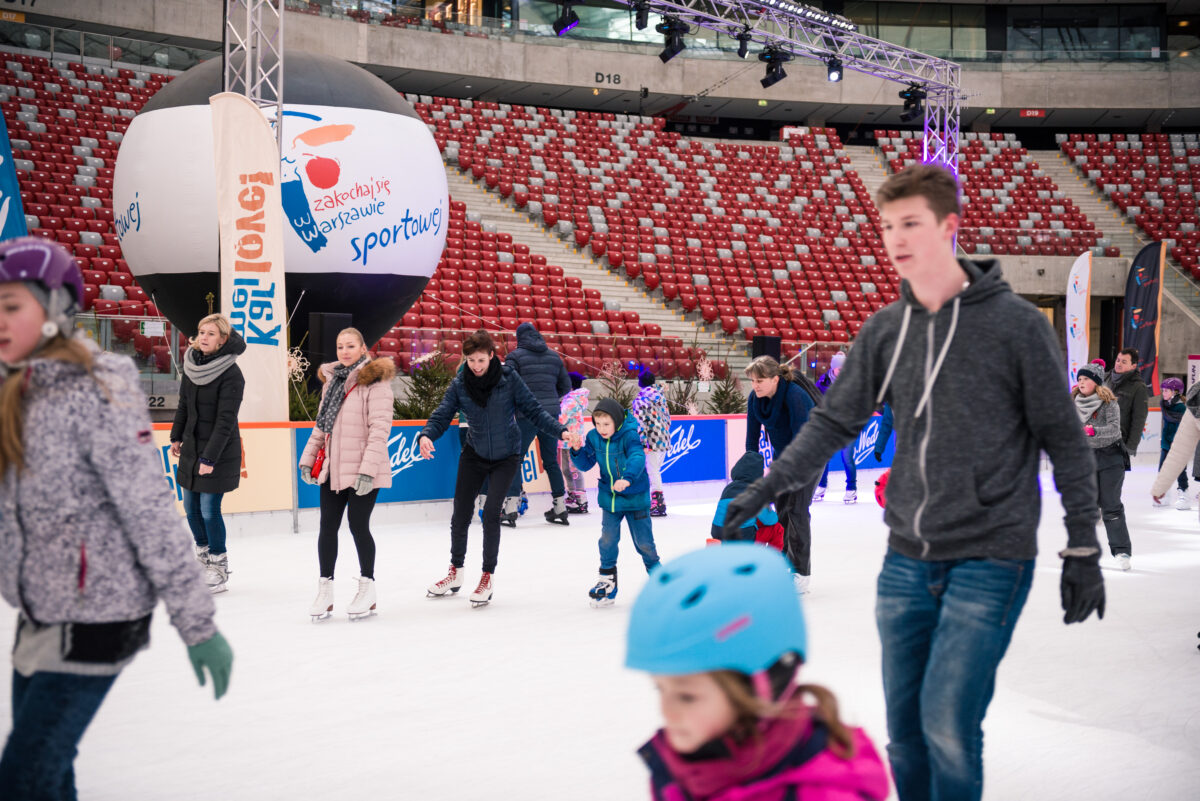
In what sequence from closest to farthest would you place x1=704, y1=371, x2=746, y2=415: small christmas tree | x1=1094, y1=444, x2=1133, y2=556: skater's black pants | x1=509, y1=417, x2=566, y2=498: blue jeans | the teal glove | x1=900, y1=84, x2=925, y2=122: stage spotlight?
the teal glove
x1=1094, y1=444, x2=1133, y2=556: skater's black pants
x1=509, y1=417, x2=566, y2=498: blue jeans
x1=704, y1=371, x2=746, y2=415: small christmas tree
x1=900, y1=84, x2=925, y2=122: stage spotlight

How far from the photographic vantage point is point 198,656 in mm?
1993

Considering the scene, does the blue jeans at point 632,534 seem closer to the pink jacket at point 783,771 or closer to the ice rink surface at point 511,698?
the ice rink surface at point 511,698

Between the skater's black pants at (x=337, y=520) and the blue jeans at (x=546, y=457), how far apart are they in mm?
3808

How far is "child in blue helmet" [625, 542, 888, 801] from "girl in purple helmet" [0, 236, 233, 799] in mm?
942

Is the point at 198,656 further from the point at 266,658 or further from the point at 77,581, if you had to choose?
the point at 266,658

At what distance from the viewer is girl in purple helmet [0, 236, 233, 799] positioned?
1844 millimetres

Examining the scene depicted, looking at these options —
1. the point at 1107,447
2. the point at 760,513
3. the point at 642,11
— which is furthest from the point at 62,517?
the point at 642,11

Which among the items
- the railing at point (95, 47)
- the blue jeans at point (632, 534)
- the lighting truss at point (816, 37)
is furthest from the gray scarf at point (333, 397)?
the railing at point (95, 47)

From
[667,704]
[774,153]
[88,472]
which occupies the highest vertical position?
[774,153]

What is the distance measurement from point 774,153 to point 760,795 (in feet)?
94.5

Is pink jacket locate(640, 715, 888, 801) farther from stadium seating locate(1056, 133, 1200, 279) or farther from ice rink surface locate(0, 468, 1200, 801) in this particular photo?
stadium seating locate(1056, 133, 1200, 279)

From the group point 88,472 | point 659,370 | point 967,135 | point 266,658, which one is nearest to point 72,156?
point 659,370

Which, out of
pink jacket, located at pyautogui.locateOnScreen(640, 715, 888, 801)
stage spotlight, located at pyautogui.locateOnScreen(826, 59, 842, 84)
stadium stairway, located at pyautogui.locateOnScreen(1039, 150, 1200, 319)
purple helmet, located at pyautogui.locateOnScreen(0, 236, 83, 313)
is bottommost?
pink jacket, located at pyautogui.locateOnScreen(640, 715, 888, 801)

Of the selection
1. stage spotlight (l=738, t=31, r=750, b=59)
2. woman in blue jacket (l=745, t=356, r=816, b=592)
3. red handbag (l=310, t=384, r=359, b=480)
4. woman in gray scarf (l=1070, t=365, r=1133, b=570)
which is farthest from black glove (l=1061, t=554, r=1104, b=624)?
stage spotlight (l=738, t=31, r=750, b=59)
